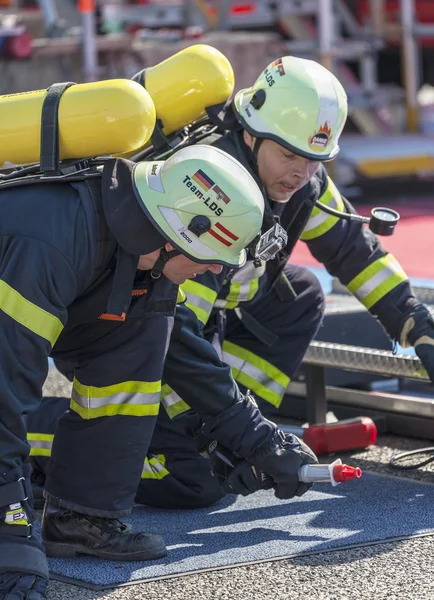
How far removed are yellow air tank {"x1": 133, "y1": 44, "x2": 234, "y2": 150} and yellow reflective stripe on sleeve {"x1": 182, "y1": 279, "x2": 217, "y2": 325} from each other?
563 mm

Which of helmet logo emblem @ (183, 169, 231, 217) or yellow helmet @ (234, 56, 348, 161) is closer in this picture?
helmet logo emblem @ (183, 169, 231, 217)

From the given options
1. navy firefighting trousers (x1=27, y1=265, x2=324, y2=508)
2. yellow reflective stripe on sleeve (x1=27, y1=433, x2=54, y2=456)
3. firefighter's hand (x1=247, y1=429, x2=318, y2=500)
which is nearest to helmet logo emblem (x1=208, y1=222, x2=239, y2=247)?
firefighter's hand (x1=247, y1=429, x2=318, y2=500)

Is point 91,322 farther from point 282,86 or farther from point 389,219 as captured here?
point 389,219

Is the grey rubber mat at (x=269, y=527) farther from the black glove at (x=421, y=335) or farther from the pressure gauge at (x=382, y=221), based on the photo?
the pressure gauge at (x=382, y=221)

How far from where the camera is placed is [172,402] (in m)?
3.64

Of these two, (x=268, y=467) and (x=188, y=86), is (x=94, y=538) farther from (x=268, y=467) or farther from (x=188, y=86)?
(x=188, y=86)

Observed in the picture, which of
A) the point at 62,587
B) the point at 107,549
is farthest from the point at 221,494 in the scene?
the point at 62,587

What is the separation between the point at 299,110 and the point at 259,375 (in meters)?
1.00

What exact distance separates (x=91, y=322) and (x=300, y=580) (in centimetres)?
89

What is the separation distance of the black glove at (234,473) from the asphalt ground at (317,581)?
0.28 meters

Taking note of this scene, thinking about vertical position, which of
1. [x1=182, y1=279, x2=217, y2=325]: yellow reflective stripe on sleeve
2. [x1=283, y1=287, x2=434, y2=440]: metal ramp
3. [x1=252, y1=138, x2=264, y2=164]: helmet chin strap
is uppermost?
[x1=252, y1=138, x2=264, y2=164]: helmet chin strap

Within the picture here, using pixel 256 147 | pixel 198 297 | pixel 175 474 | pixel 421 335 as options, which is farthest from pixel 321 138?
pixel 175 474

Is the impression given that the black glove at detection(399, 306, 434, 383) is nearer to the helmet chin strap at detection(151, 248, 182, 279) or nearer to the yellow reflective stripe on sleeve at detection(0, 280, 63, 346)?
the helmet chin strap at detection(151, 248, 182, 279)

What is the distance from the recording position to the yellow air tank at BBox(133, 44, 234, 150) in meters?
3.86
